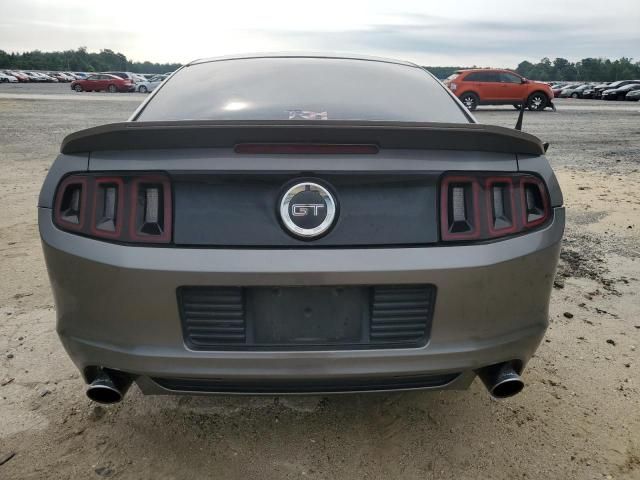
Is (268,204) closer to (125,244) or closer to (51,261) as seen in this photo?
(125,244)

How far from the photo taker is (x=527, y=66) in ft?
352

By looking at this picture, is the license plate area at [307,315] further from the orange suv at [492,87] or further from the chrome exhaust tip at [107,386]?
the orange suv at [492,87]

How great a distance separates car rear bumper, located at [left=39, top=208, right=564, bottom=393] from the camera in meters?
1.72

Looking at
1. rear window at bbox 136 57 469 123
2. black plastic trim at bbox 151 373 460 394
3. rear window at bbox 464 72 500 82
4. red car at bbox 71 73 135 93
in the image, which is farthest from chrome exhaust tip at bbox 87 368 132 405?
red car at bbox 71 73 135 93

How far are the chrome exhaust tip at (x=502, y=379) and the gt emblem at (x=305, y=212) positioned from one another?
794mm

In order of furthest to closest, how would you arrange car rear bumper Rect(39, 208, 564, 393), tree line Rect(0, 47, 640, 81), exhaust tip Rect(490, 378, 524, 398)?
tree line Rect(0, 47, 640, 81) < exhaust tip Rect(490, 378, 524, 398) < car rear bumper Rect(39, 208, 564, 393)

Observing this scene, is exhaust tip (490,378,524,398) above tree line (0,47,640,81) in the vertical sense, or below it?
above

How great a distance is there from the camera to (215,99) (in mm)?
2531

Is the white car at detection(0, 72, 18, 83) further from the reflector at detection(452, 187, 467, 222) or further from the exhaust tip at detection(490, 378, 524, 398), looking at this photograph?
the exhaust tip at detection(490, 378, 524, 398)

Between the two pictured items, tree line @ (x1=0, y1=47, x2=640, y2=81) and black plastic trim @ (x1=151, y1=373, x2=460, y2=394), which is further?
tree line @ (x1=0, y1=47, x2=640, y2=81)

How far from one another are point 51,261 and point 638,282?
386 cm

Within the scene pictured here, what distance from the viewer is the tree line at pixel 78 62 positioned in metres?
93.2

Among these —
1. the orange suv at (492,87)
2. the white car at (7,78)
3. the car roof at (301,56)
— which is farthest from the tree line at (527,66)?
the car roof at (301,56)

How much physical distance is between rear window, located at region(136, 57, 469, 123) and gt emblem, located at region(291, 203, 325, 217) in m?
0.73
